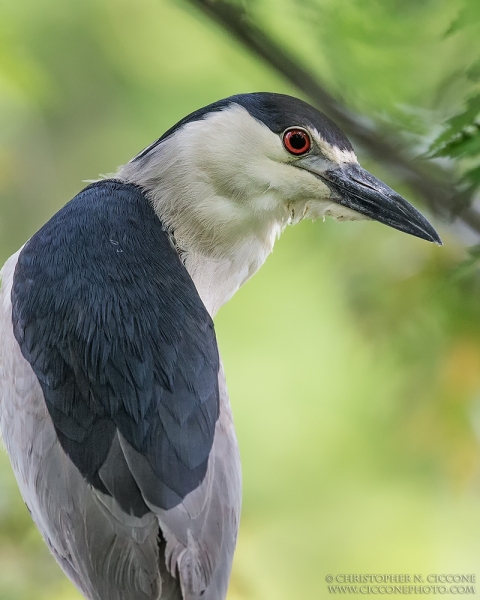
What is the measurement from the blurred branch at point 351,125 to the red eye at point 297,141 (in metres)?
0.07

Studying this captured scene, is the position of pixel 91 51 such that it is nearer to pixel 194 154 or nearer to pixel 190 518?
pixel 194 154

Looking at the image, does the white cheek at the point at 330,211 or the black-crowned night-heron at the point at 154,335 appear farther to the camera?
the white cheek at the point at 330,211

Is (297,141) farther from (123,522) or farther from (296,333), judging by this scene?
(296,333)

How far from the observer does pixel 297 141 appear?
1.64 meters

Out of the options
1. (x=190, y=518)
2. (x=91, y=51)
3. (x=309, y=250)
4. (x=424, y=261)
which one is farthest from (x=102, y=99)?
(x=190, y=518)

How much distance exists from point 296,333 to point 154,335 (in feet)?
5.27

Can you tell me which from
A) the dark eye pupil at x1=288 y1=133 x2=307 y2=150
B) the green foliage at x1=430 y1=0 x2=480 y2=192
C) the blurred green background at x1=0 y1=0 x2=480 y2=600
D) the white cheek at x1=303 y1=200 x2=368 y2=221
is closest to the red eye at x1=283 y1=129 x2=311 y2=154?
the dark eye pupil at x1=288 y1=133 x2=307 y2=150

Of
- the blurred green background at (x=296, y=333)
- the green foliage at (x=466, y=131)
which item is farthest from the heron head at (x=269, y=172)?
the blurred green background at (x=296, y=333)

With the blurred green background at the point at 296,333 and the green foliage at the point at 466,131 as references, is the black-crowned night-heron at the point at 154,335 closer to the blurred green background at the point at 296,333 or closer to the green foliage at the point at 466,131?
the green foliage at the point at 466,131

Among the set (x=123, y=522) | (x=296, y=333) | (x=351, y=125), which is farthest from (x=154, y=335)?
(x=296, y=333)

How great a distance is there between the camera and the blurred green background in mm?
2215

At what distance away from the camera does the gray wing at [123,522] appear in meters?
1.28

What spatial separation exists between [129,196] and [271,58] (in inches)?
16.0

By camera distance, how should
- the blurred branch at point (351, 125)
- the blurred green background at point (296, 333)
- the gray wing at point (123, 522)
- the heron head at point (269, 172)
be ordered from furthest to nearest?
1. the blurred green background at point (296, 333)
2. the heron head at point (269, 172)
3. the blurred branch at point (351, 125)
4. the gray wing at point (123, 522)
